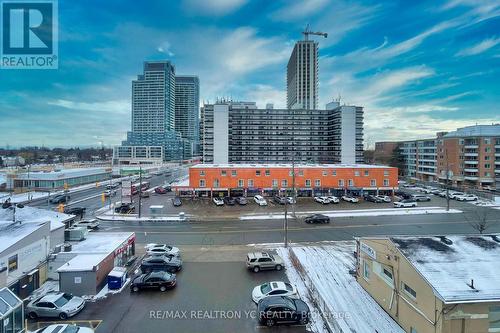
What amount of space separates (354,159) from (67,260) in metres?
87.8

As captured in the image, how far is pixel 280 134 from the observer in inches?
3797

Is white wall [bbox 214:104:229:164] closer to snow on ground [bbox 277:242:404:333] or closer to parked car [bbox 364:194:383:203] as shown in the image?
parked car [bbox 364:194:383:203]

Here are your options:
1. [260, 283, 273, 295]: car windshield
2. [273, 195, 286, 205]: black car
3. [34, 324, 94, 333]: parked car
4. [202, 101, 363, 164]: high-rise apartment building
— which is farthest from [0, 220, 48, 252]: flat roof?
[202, 101, 363, 164]: high-rise apartment building

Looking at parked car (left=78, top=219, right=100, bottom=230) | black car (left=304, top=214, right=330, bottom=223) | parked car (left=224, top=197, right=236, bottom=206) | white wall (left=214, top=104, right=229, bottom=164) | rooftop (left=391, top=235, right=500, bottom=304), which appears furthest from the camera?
white wall (left=214, top=104, right=229, bottom=164)

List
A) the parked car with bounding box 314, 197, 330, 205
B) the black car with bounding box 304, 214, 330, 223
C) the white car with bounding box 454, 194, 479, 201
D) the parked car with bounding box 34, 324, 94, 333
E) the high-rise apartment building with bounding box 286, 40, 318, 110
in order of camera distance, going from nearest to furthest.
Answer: the parked car with bounding box 34, 324, 94, 333, the black car with bounding box 304, 214, 330, 223, the parked car with bounding box 314, 197, 330, 205, the white car with bounding box 454, 194, 479, 201, the high-rise apartment building with bounding box 286, 40, 318, 110

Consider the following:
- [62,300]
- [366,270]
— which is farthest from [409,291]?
[62,300]

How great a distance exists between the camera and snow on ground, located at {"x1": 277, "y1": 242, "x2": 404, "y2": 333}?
13461 mm

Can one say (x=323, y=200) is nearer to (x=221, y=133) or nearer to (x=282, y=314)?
(x=282, y=314)

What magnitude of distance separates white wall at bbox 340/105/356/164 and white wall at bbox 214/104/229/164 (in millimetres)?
36683

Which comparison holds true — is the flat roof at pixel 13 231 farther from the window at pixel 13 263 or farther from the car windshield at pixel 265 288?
the car windshield at pixel 265 288

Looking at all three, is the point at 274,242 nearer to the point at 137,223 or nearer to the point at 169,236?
the point at 169,236

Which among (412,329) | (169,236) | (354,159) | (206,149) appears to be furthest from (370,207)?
(206,149)

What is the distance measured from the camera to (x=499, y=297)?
10812 mm

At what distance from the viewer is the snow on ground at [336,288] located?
44.2ft
